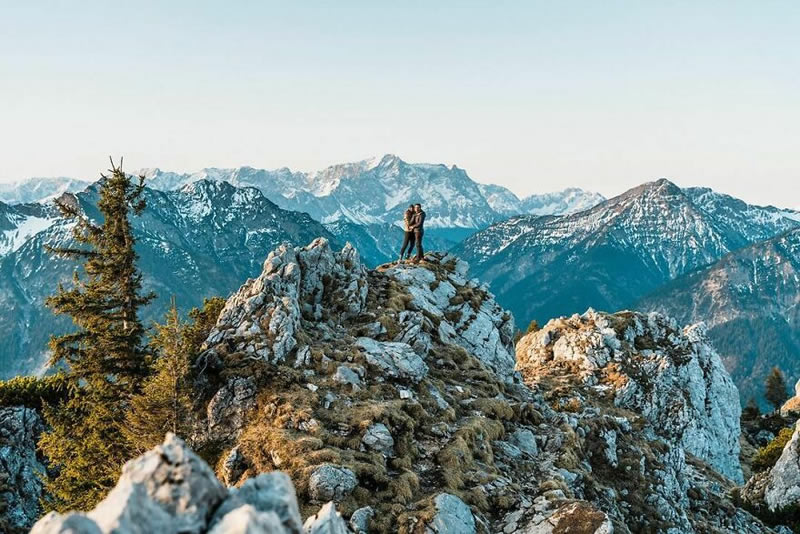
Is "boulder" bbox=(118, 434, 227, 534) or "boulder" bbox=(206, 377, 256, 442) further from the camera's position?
"boulder" bbox=(206, 377, 256, 442)

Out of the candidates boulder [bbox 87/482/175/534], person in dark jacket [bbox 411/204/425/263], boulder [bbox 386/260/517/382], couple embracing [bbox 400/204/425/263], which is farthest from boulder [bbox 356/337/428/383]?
boulder [bbox 87/482/175/534]

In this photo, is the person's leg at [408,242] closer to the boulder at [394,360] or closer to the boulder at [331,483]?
the boulder at [394,360]

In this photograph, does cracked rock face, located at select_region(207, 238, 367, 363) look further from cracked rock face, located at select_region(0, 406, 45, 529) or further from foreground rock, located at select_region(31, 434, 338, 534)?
foreground rock, located at select_region(31, 434, 338, 534)

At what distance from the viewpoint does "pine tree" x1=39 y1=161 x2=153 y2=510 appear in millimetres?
28016

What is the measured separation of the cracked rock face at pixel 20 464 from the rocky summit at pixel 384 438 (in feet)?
44.5

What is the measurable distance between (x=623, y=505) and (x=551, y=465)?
6526 mm

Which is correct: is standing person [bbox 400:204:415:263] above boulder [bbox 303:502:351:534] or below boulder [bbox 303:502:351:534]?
above

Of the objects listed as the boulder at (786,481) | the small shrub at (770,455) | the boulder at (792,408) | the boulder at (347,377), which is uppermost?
the boulder at (347,377)

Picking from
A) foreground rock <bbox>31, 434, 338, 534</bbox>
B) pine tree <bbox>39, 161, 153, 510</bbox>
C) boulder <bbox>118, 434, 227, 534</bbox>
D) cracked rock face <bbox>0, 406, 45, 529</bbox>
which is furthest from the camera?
cracked rock face <bbox>0, 406, 45, 529</bbox>

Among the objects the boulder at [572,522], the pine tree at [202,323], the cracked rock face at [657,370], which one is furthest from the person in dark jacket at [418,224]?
the boulder at [572,522]

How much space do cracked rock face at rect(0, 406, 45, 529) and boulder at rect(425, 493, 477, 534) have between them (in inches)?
950

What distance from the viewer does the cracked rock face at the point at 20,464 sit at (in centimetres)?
3180

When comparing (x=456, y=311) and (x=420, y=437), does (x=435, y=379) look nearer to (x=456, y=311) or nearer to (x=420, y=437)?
(x=420, y=437)

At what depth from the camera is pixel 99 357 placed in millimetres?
32312
